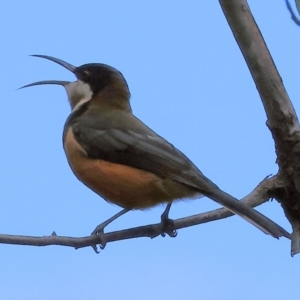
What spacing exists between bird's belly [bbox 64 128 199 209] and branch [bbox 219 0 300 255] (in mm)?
720

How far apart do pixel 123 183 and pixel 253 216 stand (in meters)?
1.13

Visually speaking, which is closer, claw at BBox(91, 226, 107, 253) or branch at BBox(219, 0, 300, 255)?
branch at BBox(219, 0, 300, 255)

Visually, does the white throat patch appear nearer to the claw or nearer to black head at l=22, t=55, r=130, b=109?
black head at l=22, t=55, r=130, b=109

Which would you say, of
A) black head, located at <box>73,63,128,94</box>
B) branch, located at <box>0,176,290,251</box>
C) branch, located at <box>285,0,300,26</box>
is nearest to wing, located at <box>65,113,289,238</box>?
branch, located at <box>0,176,290,251</box>

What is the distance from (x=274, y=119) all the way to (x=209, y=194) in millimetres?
885

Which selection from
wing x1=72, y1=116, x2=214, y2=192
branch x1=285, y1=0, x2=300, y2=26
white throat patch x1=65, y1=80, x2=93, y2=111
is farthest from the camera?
white throat patch x1=65, y1=80, x2=93, y2=111

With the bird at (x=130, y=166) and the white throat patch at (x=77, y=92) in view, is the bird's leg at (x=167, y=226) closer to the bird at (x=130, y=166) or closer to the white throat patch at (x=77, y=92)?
the bird at (x=130, y=166)

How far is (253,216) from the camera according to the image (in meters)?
4.64

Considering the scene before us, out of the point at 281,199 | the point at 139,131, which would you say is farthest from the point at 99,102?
the point at 281,199

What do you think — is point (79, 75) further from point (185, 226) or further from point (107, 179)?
point (185, 226)

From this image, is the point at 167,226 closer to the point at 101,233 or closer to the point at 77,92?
the point at 101,233

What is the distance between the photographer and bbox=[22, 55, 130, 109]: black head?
660 centimetres

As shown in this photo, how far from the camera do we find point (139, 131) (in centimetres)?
574

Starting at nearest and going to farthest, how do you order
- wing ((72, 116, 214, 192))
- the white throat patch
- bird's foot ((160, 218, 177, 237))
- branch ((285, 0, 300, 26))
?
1. branch ((285, 0, 300, 26))
2. bird's foot ((160, 218, 177, 237))
3. wing ((72, 116, 214, 192))
4. the white throat patch
